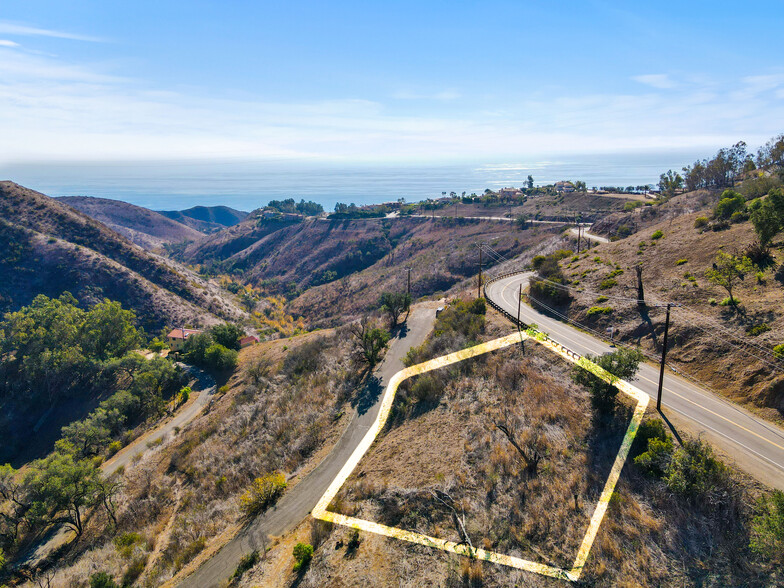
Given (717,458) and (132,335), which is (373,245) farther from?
(717,458)

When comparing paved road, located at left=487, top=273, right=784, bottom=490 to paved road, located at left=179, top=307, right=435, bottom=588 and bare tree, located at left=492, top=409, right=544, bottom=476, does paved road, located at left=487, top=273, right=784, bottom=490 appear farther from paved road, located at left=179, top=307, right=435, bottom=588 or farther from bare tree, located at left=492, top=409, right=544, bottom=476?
paved road, located at left=179, top=307, right=435, bottom=588

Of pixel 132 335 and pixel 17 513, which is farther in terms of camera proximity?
pixel 132 335

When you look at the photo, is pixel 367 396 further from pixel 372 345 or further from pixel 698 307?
pixel 698 307

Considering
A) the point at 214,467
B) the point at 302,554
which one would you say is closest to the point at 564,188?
the point at 214,467

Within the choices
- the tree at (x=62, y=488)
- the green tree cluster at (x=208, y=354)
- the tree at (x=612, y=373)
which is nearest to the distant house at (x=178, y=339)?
the green tree cluster at (x=208, y=354)

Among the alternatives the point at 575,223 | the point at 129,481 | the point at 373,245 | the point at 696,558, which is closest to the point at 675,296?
the point at 696,558

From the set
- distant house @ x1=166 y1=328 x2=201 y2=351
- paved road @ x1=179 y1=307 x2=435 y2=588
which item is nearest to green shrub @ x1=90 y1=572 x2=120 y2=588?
paved road @ x1=179 y1=307 x2=435 y2=588
